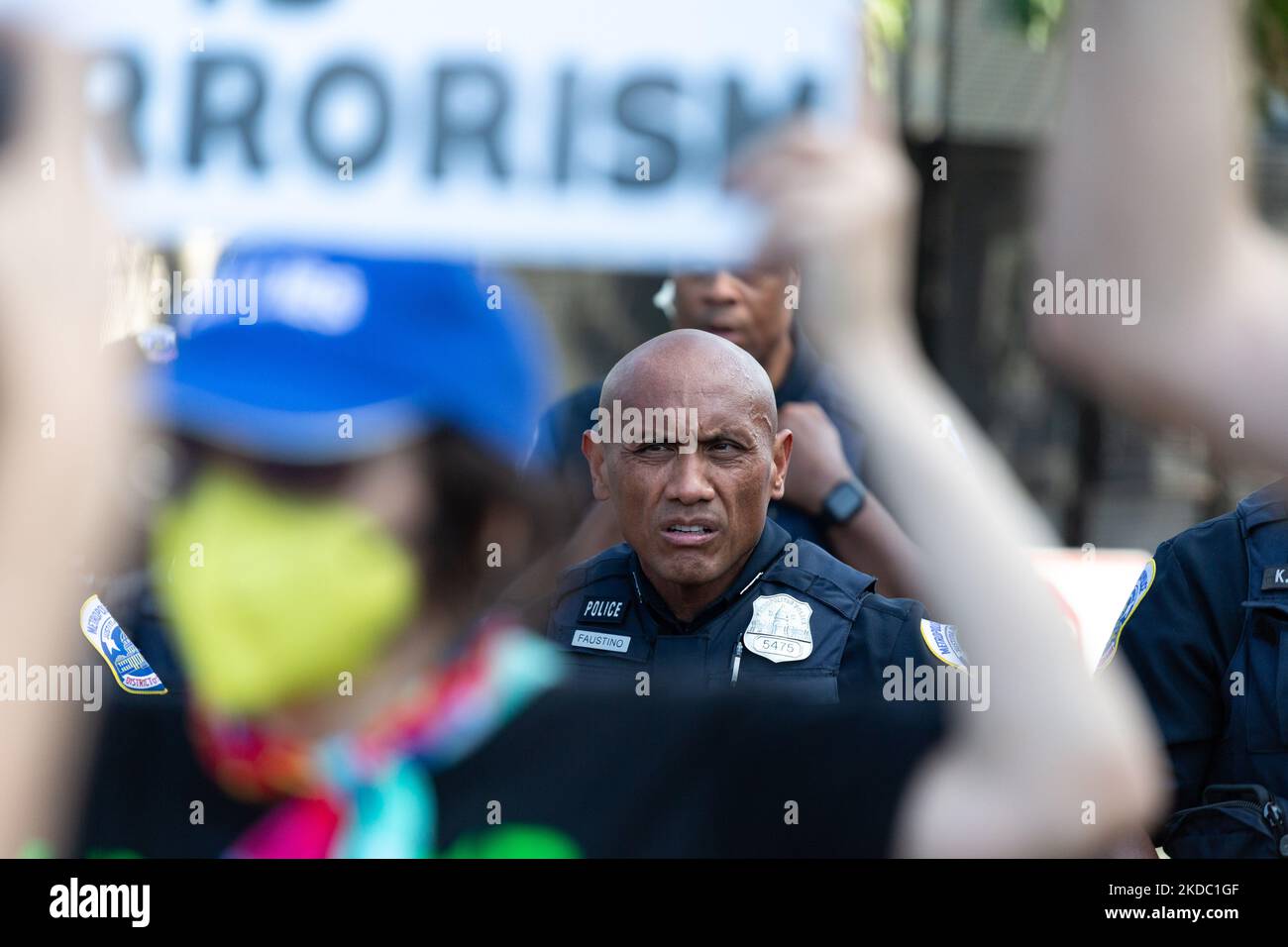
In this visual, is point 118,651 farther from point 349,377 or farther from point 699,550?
point 699,550

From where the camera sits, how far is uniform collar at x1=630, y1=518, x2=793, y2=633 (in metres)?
2.21

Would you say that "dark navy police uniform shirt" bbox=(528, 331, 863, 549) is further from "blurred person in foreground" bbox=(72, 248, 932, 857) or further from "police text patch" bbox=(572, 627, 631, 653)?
"blurred person in foreground" bbox=(72, 248, 932, 857)

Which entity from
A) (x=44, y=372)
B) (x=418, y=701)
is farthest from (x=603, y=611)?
(x=44, y=372)

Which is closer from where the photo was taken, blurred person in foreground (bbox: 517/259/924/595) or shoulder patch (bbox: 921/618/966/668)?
shoulder patch (bbox: 921/618/966/668)

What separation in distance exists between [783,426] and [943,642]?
63 centimetres

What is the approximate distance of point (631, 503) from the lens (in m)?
2.24

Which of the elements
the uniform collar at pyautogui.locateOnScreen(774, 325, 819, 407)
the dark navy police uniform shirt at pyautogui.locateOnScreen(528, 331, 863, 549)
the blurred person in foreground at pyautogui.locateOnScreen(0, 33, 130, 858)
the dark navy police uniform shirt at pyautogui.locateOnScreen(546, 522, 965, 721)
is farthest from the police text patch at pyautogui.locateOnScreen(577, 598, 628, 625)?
the blurred person in foreground at pyautogui.locateOnScreen(0, 33, 130, 858)

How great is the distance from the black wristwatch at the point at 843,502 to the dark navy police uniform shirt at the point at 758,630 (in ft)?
0.22

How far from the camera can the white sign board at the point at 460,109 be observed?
2209 millimetres

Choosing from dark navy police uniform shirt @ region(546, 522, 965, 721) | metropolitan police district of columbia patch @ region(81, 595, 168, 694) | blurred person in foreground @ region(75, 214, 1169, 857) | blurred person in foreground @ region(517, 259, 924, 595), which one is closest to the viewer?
blurred person in foreground @ region(75, 214, 1169, 857)

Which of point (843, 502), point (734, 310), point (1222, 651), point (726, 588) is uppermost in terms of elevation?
point (734, 310)

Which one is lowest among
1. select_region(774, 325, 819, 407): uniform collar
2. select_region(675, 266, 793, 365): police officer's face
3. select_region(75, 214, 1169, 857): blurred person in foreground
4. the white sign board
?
select_region(75, 214, 1169, 857): blurred person in foreground

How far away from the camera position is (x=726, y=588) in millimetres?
2221

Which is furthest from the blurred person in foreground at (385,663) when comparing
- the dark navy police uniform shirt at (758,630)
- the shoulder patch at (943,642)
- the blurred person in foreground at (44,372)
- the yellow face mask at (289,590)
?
the blurred person in foreground at (44,372)
